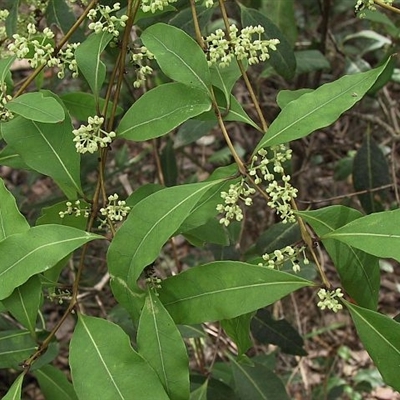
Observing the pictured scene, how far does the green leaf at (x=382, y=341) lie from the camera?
0.94m

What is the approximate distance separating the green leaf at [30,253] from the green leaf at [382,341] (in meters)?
0.40

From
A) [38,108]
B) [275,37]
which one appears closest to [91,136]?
[38,108]

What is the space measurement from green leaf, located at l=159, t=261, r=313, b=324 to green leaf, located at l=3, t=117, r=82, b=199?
0.96 ft

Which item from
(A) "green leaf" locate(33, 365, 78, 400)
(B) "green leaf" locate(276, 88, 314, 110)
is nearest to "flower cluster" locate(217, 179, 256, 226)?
(B) "green leaf" locate(276, 88, 314, 110)

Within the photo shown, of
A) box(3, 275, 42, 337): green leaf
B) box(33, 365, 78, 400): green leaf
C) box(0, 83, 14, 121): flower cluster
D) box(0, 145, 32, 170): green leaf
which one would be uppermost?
box(0, 83, 14, 121): flower cluster

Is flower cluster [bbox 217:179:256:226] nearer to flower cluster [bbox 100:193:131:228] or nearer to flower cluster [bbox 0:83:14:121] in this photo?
flower cluster [bbox 100:193:131:228]

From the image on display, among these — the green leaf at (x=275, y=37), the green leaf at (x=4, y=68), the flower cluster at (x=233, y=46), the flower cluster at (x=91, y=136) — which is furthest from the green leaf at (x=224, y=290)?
the green leaf at (x=275, y=37)

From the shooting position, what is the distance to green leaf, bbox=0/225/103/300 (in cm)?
99

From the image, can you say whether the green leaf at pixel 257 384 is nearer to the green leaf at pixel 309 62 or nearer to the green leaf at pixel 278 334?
the green leaf at pixel 278 334

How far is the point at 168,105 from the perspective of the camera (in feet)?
3.62

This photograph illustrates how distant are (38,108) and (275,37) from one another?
808 millimetres

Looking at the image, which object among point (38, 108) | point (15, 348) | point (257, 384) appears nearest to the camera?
point (38, 108)

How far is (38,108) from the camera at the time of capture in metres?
1.05

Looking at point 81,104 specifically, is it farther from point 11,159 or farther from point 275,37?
point 275,37
